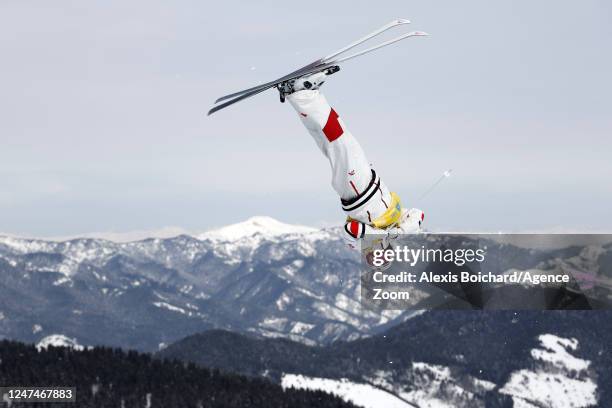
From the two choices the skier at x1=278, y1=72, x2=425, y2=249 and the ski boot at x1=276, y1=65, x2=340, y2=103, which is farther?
the skier at x1=278, y1=72, x2=425, y2=249

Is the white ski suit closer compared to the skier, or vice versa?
the skier

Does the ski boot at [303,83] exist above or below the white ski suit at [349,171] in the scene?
above

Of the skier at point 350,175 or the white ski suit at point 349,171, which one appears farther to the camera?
the white ski suit at point 349,171

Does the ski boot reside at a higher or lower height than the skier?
higher

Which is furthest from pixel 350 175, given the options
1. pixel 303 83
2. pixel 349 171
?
pixel 303 83

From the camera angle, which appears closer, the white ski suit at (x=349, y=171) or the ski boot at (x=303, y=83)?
the ski boot at (x=303, y=83)

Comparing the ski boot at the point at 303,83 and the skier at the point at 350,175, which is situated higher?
the ski boot at the point at 303,83
